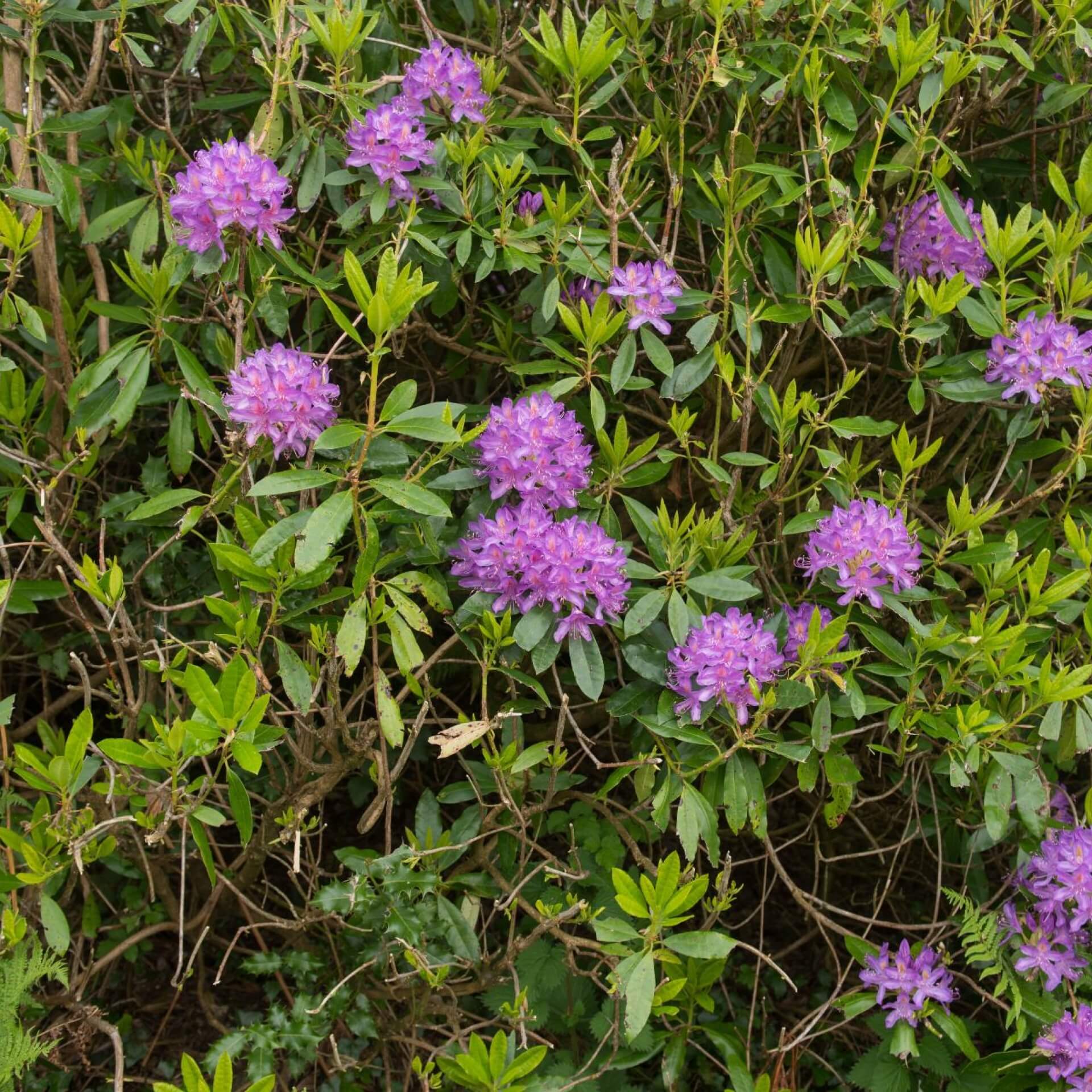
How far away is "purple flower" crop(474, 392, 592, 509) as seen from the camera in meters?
1.86

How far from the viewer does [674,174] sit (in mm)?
2191

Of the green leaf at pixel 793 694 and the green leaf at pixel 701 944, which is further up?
the green leaf at pixel 793 694

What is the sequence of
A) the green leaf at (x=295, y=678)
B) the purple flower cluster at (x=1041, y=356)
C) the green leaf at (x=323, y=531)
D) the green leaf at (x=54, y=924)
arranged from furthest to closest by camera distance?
the purple flower cluster at (x=1041, y=356)
the green leaf at (x=54, y=924)
the green leaf at (x=295, y=678)
the green leaf at (x=323, y=531)

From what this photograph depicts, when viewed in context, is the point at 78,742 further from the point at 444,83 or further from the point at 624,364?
the point at 444,83

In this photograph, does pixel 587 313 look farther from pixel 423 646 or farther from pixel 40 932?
pixel 40 932

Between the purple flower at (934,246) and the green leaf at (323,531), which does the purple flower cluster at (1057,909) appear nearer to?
the purple flower at (934,246)

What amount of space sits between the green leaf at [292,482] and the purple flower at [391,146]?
61 centimetres

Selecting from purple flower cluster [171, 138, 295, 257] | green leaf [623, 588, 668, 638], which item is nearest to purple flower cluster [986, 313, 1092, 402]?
green leaf [623, 588, 668, 638]

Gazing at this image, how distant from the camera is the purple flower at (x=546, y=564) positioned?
5.99ft

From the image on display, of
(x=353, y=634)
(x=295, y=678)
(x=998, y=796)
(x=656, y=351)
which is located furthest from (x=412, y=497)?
(x=998, y=796)

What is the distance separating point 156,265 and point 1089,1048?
2.10m

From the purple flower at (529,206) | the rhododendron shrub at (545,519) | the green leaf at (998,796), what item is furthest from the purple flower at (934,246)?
the green leaf at (998,796)

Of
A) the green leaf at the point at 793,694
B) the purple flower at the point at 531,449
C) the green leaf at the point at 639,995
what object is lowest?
the green leaf at the point at 639,995

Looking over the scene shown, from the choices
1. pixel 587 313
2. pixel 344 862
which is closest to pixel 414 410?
pixel 587 313
